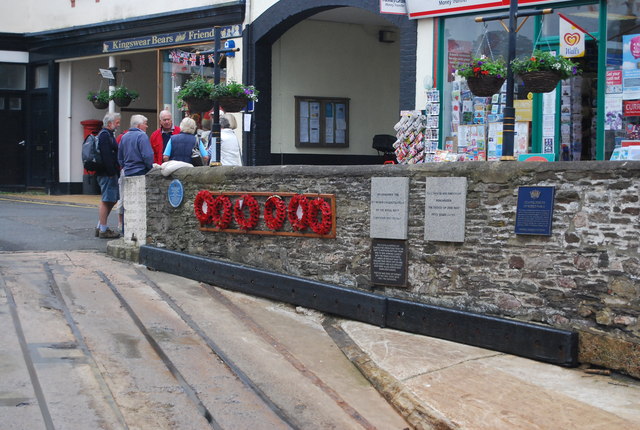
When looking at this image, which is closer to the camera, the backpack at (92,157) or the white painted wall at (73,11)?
the backpack at (92,157)

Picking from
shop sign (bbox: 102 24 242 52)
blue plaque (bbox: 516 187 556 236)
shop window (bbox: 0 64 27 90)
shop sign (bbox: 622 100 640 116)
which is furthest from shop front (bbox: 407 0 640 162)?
shop window (bbox: 0 64 27 90)

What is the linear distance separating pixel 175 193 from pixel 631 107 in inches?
246

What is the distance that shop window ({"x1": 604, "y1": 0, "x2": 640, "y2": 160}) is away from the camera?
12164mm

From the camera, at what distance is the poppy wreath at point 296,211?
9.44m

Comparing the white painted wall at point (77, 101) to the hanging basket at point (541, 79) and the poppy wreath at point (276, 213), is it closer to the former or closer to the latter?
the poppy wreath at point (276, 213)

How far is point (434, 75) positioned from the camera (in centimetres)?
1439

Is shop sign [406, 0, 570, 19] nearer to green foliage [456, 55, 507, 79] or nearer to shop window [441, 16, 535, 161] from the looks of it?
shop window [441, 16, 535, 161]

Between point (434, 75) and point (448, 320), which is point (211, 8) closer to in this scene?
point (434, 75)

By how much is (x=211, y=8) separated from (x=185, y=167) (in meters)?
7.98

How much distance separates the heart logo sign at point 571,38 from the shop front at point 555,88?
0.01 meters

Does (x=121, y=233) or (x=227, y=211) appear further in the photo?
(x=121, y=233)

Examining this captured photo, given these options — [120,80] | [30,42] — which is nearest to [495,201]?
[120,80]

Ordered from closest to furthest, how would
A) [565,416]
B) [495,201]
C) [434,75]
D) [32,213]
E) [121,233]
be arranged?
[565,416]
[495,201]
[121,233]
[434,75]
[32,213]

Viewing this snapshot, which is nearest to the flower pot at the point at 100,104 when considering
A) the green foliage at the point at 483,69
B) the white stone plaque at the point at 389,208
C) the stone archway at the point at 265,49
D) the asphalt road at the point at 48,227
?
the asphalt road at the point at 48,227
